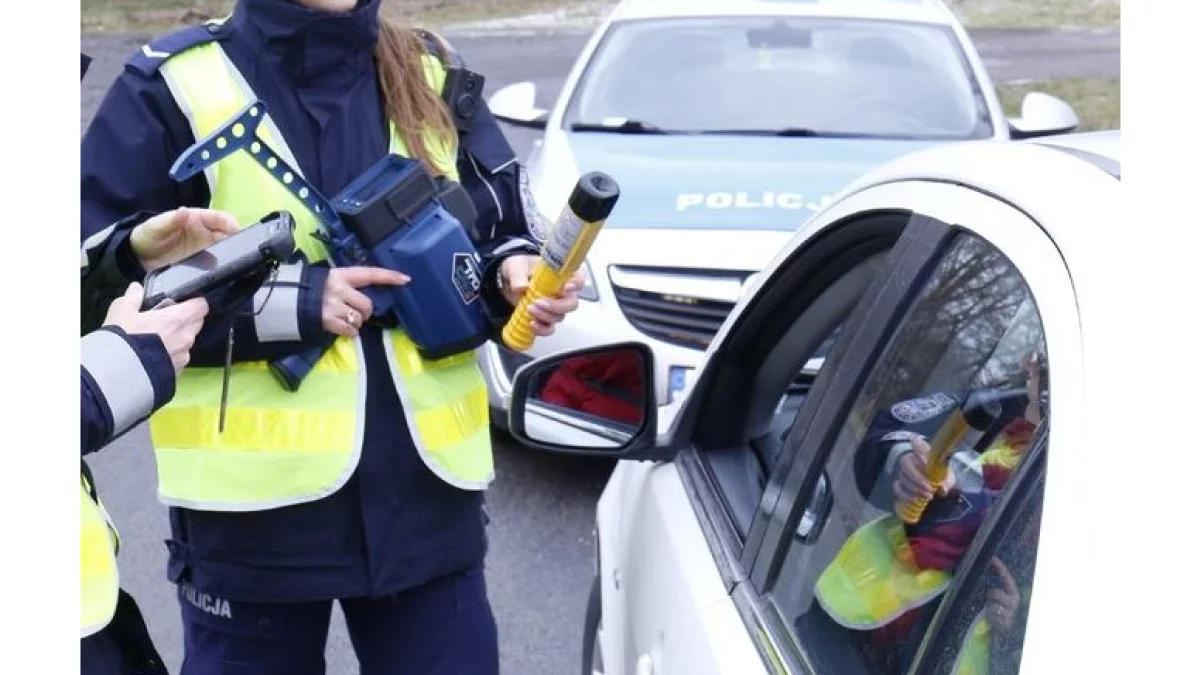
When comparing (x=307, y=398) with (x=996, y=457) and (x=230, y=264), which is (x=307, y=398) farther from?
(x=996, y=457)

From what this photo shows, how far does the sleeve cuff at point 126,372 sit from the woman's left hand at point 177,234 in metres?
0.29

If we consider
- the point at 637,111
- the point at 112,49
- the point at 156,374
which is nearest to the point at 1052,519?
the point at 156,374

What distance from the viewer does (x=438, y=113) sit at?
8.38 feet

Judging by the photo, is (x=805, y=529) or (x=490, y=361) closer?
(x=805, y=529)

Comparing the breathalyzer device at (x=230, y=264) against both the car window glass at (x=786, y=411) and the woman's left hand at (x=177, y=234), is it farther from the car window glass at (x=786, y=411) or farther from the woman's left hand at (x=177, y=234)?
the car window glass at (x=786, y=411)

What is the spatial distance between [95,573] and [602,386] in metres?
1.03

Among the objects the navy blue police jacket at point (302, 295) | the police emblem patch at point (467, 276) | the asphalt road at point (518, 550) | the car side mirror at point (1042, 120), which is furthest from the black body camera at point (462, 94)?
the car side mirror at point (1042, 120)

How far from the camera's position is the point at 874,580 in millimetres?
1806

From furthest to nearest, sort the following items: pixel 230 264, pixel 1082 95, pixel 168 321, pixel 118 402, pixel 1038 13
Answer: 1. pixel 1038 13
2. pixel 1082 95
3. pixel 230 264
4. pixel 168 321
5. pixel 118 402

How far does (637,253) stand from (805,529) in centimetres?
309

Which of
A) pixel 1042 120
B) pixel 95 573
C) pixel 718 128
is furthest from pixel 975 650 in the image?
pixel 1042 120

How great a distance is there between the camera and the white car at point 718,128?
4969 millimetres

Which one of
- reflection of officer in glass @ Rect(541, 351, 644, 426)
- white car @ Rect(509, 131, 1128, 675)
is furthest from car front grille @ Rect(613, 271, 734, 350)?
white car @ Rect(509, 131, 1128, 675)

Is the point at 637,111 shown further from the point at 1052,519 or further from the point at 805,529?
Result: the point at 1052,519
